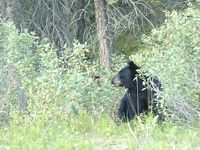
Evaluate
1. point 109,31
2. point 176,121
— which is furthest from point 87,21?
point 176,121

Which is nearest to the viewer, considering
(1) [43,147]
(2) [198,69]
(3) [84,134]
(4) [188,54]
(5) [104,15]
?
(1) [43,147]

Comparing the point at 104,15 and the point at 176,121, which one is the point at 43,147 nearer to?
the point at 176,121

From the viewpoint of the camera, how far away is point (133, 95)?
8.27m

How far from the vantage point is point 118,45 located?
1941cm

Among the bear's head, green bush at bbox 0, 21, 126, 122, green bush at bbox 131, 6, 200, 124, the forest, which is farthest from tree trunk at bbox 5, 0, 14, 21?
the bear's head

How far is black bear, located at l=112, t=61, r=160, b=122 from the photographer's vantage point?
26.7 ft

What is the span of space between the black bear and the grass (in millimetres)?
441

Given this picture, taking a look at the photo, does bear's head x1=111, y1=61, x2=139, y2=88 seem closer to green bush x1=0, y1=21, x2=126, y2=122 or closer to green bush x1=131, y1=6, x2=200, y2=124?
green bush x1=131, y1=6, x2=200, y2=124

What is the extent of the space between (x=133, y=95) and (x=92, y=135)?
1862 mm

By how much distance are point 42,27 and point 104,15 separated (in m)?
4.48

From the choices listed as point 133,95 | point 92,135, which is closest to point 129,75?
point 133,95

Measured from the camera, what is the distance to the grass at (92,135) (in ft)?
17.6

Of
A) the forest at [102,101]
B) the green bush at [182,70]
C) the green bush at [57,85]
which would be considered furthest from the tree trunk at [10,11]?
the green bush at [182,70]

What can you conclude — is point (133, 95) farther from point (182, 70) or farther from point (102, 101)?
point (182, 70)
